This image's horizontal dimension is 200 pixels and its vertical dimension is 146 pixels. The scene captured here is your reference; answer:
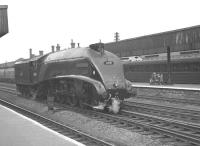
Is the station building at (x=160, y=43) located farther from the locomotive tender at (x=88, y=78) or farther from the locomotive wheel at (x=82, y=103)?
the locomotive wheel at (x=82, y=103)

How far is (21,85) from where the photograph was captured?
81.0ft

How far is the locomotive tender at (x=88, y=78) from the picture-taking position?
13719mm

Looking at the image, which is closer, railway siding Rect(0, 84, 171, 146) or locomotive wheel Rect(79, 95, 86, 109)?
railway siding Rect(0, 84, 171, 146)

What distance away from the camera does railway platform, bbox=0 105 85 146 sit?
26.7 ft

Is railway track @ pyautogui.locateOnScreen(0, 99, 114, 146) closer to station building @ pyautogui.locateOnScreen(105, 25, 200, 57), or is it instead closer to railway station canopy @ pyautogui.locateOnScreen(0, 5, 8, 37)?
railway station canopy @ pyautogui.locateOnScreen(0, 5, 8, 37)

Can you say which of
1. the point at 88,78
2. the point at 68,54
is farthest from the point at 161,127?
the point at 68,54

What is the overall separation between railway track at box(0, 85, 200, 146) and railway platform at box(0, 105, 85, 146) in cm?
268

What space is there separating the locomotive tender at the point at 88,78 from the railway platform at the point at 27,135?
11.4 ft

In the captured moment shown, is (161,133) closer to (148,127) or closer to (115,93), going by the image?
(148,127)

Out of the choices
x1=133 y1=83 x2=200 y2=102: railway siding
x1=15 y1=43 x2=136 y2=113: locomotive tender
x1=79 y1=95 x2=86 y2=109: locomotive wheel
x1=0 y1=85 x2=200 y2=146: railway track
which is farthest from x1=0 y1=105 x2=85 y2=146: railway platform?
x1=133 y1=83 x2=200 y2=102: railway siding

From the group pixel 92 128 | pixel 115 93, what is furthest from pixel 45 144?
pixel 115 93

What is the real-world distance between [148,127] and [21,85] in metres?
16.4

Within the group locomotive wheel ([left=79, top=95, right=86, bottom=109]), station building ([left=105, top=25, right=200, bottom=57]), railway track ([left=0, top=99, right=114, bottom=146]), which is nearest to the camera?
railway track ([left=0, top=99, right=114, bottom=146])

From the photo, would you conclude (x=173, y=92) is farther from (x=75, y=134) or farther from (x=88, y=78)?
(x=75, y=134)
